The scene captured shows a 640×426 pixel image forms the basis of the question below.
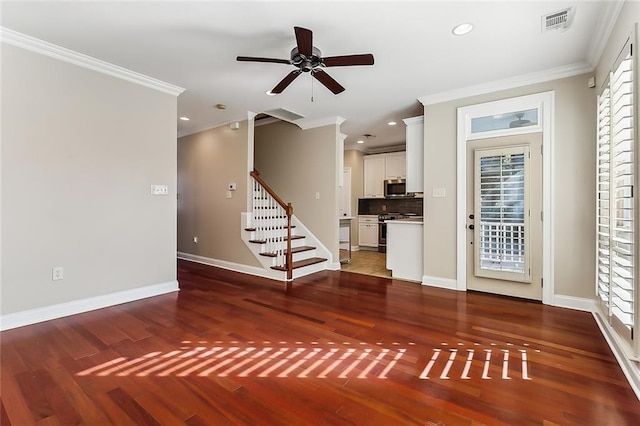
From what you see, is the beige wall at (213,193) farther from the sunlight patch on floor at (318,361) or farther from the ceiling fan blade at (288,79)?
the sunlight patch on floor at (318,361)

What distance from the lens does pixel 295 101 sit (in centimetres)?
439

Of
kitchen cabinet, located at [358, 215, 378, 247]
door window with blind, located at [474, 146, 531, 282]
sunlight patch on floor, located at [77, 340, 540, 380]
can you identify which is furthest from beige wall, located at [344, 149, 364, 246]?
sunlight patch on floor, located at [77, 340, 540, 380]

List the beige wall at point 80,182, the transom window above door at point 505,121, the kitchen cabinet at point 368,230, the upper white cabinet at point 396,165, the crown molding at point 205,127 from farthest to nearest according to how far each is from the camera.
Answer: the kitchen cabinet at point 368,230 → the upper white cabinet at point 396,165 → the crown molding at point 205,127 → the transom window above door at point 505,121 → the beige wall at point 80,182

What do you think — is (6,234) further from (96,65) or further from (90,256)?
(96,65)

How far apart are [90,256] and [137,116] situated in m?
1.68

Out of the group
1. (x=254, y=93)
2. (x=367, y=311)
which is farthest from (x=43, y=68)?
(x=367, y=311)

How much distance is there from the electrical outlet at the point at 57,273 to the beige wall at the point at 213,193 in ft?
8.00

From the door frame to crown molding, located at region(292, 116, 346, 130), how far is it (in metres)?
2.02

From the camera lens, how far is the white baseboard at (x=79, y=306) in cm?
269

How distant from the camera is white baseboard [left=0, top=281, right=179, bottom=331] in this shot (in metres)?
2.69

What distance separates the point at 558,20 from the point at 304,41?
2.07 m

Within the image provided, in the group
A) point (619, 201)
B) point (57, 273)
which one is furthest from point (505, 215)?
point (57, 273)

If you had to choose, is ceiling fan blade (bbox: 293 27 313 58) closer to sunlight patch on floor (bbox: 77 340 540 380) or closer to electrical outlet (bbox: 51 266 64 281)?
sunlight patch on floor (bbox: 77 340 540 380)

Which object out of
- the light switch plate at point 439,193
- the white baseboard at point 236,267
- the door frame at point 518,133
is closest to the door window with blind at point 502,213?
the door frame at point 518,133
